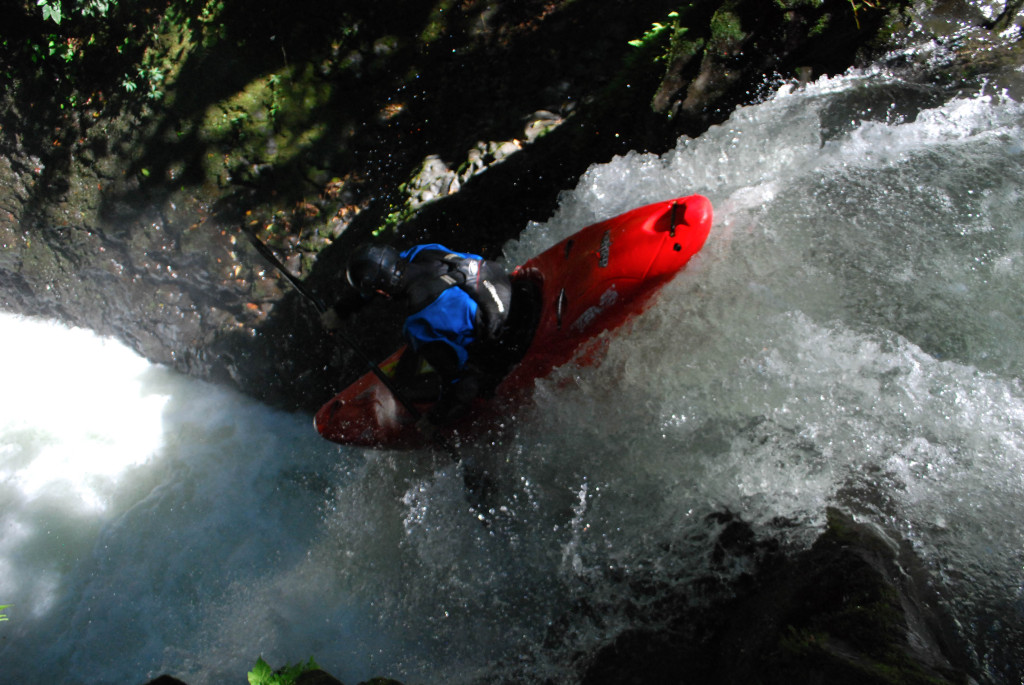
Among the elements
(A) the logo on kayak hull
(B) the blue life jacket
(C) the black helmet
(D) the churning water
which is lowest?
(D) the churning water

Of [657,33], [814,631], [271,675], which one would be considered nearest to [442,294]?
[271,675]

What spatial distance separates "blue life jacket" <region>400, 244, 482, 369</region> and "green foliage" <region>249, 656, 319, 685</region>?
159cm

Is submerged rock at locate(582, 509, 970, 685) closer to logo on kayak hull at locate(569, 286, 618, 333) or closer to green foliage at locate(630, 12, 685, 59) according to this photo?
logo on kayak hull at locate(569, 286, 618, 333)

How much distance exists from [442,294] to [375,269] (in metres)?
0.40

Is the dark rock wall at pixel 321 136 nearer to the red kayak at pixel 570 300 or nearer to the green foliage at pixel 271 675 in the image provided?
the red kayak at pixel 570 300

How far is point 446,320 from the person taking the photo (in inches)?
116

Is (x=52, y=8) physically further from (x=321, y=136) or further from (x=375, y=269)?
(x=375, y=269)

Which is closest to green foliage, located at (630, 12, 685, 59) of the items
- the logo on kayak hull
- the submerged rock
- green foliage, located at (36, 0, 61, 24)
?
the logo on kayak hull

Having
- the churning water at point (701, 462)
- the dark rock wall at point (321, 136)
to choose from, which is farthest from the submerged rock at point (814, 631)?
the dark rock wall at point (321, 136)

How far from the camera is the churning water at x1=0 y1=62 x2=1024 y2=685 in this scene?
2.60 metres

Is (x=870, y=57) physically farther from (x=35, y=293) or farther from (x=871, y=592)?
(x=35, y=293)

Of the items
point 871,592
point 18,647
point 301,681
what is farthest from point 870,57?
point 18,647

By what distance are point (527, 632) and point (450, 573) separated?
63 cm

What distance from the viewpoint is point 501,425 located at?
11.3 feet
